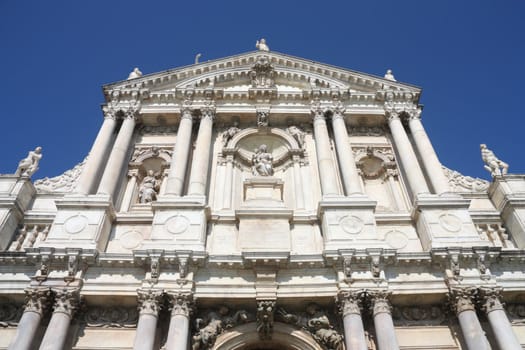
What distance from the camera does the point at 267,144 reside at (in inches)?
657

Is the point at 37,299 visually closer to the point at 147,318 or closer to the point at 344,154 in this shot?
the point at 147,318

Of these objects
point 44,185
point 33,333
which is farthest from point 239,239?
point 44,185

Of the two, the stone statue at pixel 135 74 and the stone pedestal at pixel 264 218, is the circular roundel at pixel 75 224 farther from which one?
the stone statue at pixel 135 74

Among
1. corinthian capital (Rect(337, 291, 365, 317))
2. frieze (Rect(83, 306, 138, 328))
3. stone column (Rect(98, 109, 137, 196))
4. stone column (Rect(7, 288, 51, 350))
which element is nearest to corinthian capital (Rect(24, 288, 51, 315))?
stone column (Rect(7, 288, 51, 350))

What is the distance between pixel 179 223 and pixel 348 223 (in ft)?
15.4

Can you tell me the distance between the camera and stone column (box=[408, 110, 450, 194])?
13.5 meters

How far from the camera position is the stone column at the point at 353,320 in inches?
384

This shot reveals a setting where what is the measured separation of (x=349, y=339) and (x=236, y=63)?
12071mm

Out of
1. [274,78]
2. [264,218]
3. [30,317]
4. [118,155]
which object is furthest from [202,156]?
[30,317]

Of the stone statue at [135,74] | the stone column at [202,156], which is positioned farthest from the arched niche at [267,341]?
the stone statue at [135,74]

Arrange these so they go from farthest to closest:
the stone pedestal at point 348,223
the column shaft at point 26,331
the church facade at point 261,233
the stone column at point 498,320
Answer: the stone pedestal at point 348,223 < the church facade at point 261,233 < the stone column at point 498,320 < the column shaft at point 26,331

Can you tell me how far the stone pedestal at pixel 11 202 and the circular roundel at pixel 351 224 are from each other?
9403 millimetres

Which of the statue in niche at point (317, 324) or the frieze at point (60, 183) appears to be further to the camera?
the frieze at point (60, 183)

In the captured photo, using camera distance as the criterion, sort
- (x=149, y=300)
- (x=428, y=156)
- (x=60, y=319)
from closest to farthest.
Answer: (x=60, y=319) < (x=149, y=300) < (x=428, y=156)
